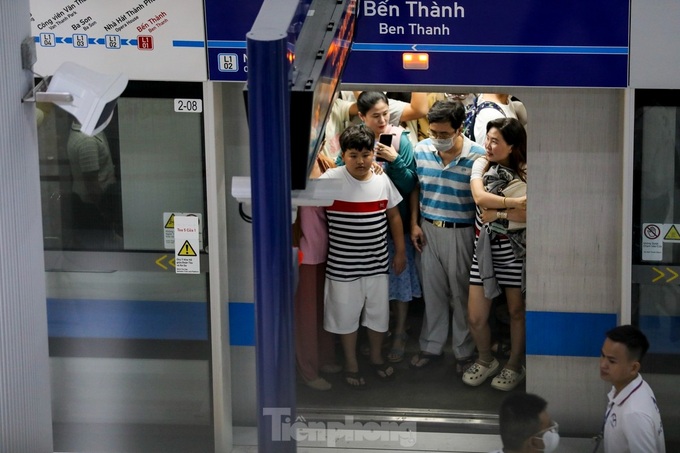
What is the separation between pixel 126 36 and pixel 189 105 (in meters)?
0.44

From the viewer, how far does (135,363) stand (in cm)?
588

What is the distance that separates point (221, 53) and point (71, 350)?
1795mm

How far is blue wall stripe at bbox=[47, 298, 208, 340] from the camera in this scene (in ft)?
18.8

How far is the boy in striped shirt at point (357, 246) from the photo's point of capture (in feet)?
20.5

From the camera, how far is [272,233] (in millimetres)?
2475

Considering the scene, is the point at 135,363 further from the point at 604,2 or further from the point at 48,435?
the point at 604,2

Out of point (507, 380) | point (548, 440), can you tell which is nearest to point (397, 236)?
point (507, 380)

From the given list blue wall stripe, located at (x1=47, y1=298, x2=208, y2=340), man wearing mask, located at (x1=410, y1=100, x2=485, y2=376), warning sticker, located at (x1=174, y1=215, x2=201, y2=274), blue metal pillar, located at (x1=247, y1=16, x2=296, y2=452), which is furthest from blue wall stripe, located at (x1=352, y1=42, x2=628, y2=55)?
blue metal pillar, located at (x1=247, y1=16, x2=296, y2=452)

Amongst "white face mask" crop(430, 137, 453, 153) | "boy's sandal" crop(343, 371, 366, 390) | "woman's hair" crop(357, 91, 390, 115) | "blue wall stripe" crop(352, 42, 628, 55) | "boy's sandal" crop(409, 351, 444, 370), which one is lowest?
"boy's sandal" crop(343, 371, 366, 390)

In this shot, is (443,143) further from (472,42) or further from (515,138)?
(472,42)

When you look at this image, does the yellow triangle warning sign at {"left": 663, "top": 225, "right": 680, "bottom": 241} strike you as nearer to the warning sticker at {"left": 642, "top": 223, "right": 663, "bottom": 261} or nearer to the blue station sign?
the warning sticker at {"left": 642, "top": 223, "right": 663, "bottom": 261}

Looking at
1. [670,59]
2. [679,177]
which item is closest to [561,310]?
[679,177]

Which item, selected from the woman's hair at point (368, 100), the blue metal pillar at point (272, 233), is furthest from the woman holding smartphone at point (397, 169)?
the blue metal pillar at point (272, 233)

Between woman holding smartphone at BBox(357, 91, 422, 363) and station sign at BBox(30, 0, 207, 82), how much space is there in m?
1.48
